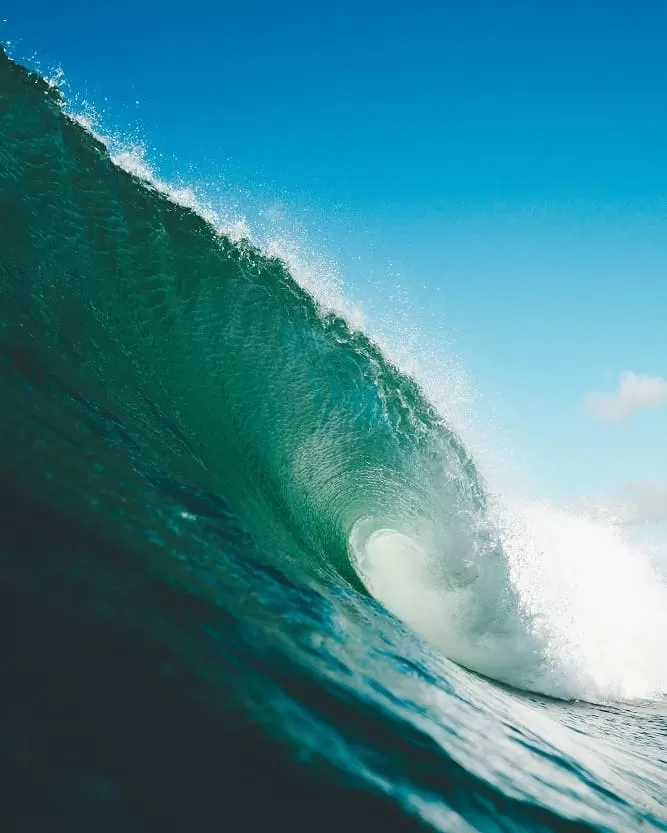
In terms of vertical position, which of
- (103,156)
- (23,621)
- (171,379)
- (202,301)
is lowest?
(23,621)

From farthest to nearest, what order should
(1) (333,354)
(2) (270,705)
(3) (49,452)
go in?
(1) (333,354)
(3) (49,452)
(2) (270,705)

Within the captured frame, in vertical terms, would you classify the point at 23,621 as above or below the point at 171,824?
above

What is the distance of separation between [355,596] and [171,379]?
3198 millimetres

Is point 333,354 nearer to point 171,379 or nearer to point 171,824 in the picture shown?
point 171,379

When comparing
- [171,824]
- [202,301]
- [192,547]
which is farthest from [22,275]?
[171,824]

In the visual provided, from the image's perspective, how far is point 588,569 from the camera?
513 inches

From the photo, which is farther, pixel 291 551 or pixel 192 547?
pixel 291 551

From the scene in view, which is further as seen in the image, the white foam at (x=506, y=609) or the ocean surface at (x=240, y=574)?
the white foam at (x=506, y=609)

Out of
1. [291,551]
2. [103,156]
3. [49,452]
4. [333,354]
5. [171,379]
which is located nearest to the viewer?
Answer: [49,452]

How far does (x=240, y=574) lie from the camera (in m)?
3.33

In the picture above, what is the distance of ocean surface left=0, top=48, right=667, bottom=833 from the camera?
5.36 ft

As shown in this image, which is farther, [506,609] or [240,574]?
[506,609]

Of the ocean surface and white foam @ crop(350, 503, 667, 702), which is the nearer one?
the ocean surface

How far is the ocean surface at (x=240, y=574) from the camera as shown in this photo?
163 cm
